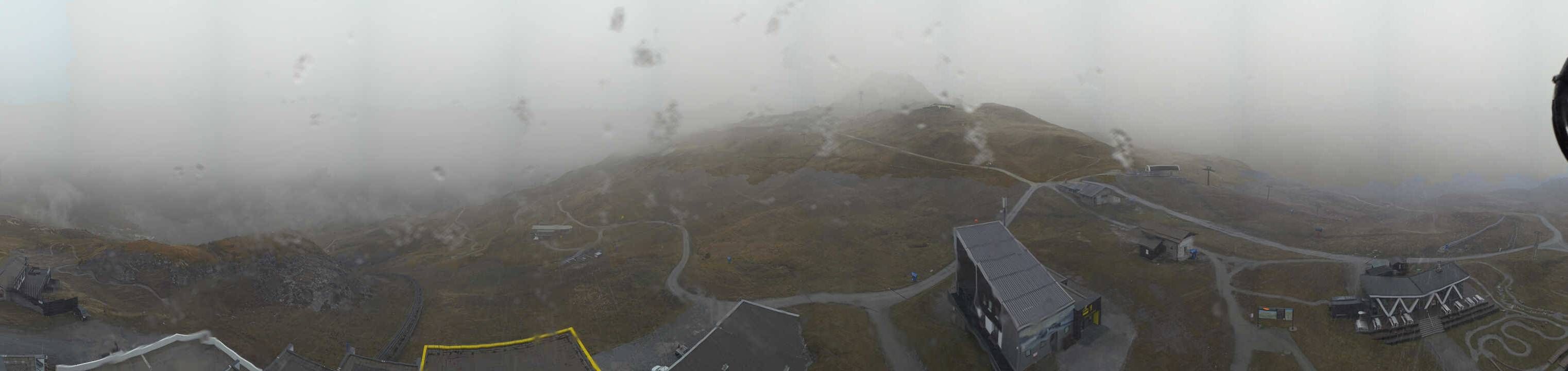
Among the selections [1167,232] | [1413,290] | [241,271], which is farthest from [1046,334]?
[241,271]

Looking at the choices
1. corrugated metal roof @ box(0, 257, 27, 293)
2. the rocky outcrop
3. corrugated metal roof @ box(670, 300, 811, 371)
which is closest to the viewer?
corrugated metal roof @ box(670, 300, 811, 371)

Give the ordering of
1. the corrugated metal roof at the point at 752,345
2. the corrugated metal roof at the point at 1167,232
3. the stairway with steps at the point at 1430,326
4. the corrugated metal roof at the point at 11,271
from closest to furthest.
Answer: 1. the corrugated metal roof at the point at 752,345
2. the stairway with steps at the point at 1430,326
3. the corrugated metal roof at the point at 11,271
4. the corrugated metal roof at the point at 1167,232

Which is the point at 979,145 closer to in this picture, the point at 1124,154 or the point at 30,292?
the point at 1124,154

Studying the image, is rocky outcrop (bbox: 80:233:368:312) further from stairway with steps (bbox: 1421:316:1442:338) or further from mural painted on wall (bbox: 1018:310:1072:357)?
stairway with steps (bbox: 1421:316:1442:338)

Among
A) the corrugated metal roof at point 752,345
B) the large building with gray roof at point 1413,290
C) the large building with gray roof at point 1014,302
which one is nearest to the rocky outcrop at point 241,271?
the corrugated metal roof at point 752,345

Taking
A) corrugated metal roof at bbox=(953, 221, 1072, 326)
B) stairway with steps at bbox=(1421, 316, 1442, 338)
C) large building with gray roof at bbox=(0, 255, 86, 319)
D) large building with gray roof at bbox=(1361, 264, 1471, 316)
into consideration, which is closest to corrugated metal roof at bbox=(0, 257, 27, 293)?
large building with gray roof at bbox=(0, 255, 86, 319)

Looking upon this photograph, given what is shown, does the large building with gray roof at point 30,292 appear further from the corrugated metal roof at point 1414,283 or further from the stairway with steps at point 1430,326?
the stairway with steps at point 1430,326
